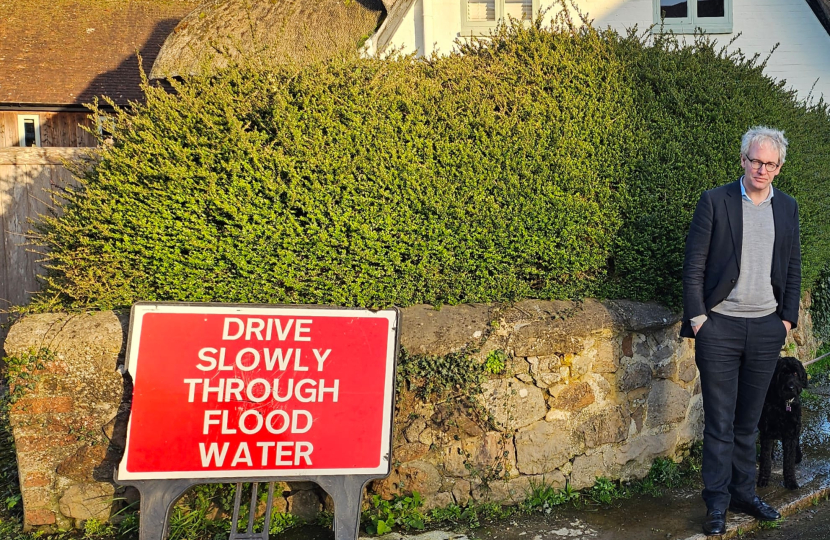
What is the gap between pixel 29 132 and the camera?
1520 cm

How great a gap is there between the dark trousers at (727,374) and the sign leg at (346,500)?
75.6 inches

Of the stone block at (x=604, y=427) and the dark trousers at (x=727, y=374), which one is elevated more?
the dark trousers at (x=727, y=374)

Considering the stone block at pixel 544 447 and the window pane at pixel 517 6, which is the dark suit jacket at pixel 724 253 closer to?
the stone block at pixel 544 447

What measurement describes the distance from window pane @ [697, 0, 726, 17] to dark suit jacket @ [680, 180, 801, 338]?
866 cm

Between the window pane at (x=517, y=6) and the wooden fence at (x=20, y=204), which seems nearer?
the wooden fence at (x=20, y=204)

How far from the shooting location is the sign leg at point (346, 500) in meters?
3.42

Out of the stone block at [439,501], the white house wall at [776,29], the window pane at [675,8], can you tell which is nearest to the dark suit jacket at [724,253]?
the stone block at [439,501]

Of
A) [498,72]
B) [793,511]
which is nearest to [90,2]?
[498,72]

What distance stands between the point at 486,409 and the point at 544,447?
1.55ft

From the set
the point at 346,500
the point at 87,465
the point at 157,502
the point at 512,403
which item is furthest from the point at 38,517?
the point at 512,403

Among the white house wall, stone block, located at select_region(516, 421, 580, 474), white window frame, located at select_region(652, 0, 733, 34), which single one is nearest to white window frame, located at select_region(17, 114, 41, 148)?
the white house wall

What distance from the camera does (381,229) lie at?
4.05 m

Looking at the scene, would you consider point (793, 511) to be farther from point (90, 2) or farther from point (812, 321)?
point (90, 2)

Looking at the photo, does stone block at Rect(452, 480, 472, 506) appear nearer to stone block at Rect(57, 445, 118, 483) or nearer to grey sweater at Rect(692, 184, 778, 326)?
grey sweater at Rect(692, 184, 778, 326)
